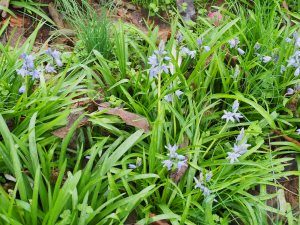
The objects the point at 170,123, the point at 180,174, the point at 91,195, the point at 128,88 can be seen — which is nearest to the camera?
the point at 91,195

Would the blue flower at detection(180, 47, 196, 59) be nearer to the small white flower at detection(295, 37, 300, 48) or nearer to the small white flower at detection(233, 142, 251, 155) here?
the small white flower at detection(295, 37, 300, 48)

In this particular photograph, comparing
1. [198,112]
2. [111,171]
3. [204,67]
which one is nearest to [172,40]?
[204,67]

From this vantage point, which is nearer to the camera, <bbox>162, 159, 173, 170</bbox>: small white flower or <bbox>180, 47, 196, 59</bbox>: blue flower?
<bbox>162, 159, 173, 170</bbox>: small white flower

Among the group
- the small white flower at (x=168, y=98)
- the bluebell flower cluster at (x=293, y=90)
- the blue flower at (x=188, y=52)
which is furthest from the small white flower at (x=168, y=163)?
the bluebell flower cluster at (x=293, y=90)

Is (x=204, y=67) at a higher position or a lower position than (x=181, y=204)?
higher

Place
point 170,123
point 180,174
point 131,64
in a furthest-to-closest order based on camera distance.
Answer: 1. point 131,64
2. point 170,123
3. point 180,174

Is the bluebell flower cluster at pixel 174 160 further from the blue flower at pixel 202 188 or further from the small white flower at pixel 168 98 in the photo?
the small white flower at pixel 168 98

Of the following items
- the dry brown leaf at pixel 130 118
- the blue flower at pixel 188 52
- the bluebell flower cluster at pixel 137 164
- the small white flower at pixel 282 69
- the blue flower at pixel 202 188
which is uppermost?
the blue flower at pixel 188 52

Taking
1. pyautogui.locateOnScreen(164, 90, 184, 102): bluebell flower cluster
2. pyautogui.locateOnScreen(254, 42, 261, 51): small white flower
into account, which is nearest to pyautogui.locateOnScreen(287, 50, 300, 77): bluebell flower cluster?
pyautogui.locateOnScreen(254, 42, 261, 51): small white flower

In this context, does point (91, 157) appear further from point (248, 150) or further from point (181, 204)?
point (248, 150)
